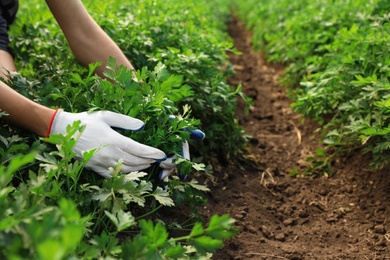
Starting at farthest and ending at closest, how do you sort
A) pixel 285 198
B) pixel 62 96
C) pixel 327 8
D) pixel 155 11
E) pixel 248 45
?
pixel 248 45, pixel 327 8, pixel 155 11, pixel 285 198, pixel 62 96

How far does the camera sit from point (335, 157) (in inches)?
140

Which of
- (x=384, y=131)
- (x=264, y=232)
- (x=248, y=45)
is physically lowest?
(x=248, y=45)

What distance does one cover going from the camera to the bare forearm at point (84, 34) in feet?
9.67

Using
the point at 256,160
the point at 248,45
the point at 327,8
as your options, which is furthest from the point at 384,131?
the point at 248,45

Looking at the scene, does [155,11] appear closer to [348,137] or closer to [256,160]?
[256,160]

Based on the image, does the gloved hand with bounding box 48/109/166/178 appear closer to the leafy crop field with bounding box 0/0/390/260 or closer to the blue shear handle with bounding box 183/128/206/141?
the leafy crop field with bounding box 0/0/390/260

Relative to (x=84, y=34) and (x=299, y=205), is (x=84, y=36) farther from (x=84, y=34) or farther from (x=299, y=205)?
(x=299, y=205)

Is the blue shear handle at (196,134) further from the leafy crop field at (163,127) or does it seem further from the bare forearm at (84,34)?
the bare forearm at (84,34)

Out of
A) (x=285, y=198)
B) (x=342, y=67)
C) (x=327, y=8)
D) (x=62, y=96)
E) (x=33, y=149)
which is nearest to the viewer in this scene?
(x=33, y=149)

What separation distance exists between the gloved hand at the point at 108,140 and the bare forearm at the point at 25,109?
0.16 feet

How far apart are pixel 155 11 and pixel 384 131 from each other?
7.78 ft

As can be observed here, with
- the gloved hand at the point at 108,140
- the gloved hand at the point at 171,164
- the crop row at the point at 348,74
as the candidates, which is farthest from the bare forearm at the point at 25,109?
the crop row at the point at 348,74

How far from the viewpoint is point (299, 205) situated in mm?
3092

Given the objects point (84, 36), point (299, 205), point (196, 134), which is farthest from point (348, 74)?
point (84, 36)
